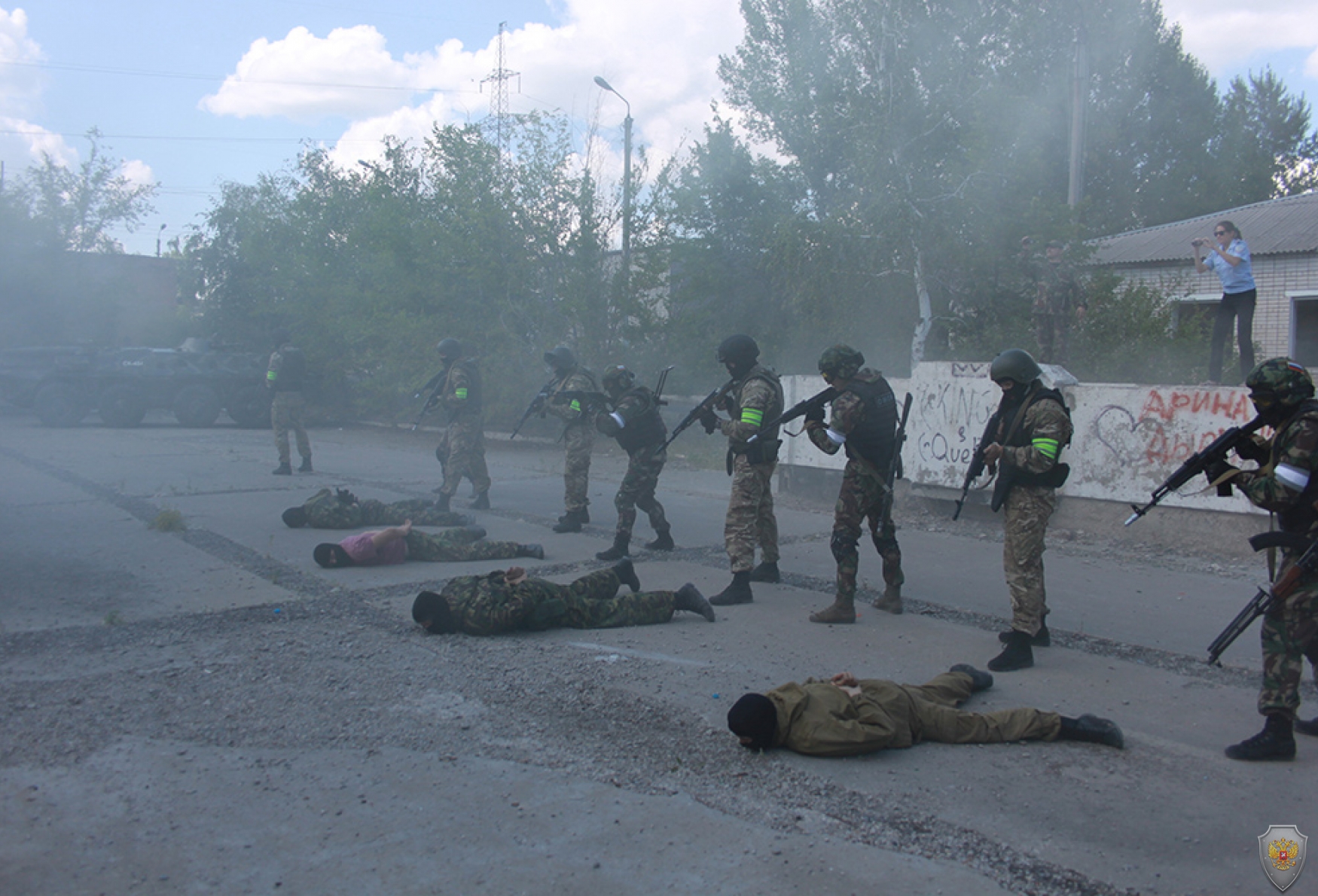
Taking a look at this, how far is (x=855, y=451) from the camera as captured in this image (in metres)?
5.67

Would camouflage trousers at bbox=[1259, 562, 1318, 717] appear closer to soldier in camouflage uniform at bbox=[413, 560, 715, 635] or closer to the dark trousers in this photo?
soldier in camouflage uniform at bbox=[413, 560, 715, 635]

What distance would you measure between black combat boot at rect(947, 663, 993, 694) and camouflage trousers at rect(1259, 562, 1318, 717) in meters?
1.10

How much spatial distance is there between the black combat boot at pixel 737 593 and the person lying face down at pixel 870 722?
2.11m

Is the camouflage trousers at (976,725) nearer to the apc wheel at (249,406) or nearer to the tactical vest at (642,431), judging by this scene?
the tactical vest at (642,431)

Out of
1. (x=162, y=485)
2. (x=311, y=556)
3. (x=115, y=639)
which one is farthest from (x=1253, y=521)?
(x=162, y=485)

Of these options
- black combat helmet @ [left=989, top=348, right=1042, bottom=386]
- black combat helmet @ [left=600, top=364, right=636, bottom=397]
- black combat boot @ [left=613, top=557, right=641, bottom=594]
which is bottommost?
black combat boot @ [left=613, top=557, right=641, bottom=594]

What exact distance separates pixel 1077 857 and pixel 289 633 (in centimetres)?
407

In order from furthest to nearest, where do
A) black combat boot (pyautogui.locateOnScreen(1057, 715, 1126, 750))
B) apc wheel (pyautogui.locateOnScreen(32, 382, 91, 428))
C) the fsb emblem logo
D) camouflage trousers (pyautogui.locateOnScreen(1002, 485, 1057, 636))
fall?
apc wheel (pyautogui.locateOnScreen(32, 382, 91, 428)) → camouflage trousers (pyautogui.locateOnScreen(1002, 485, 1057, 636)) → black combat boot (pyautogui.locateOnScreen(1057, 715, 1126, 750)) → the fsb emblem logo

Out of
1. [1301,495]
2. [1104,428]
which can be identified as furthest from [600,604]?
[1104,428]

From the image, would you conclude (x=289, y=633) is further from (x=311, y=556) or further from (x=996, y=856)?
(x=996, y=856)

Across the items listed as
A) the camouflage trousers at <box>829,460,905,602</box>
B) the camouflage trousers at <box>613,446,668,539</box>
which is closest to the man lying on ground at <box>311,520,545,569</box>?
Answer: the camouflage trousers at <box>613,446,668,539</box>

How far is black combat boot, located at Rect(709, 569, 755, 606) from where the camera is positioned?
5.97m

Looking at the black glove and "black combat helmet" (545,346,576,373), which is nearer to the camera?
the black glove

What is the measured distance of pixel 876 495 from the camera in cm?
561
